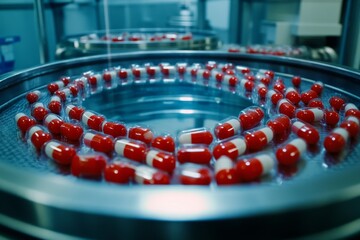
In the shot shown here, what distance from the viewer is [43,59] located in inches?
67.4

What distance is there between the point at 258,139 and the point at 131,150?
26 cm

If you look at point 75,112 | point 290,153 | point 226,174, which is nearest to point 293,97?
point 290,153

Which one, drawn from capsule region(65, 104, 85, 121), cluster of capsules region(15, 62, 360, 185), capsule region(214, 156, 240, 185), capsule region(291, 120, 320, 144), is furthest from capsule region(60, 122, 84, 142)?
capsule region(291, 120, 320, 144)

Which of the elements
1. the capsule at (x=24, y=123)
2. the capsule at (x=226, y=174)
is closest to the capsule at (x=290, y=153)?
the capsule at (x=226, y=174)

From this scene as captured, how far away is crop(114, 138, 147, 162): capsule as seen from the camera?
1.97 feet

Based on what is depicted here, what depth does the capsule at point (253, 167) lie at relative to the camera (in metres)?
0.52

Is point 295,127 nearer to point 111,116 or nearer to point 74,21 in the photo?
point 111,116

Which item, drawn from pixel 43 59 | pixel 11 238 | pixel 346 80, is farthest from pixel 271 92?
pixel 43 59

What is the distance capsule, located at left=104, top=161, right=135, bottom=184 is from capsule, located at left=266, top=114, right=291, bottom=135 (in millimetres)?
348

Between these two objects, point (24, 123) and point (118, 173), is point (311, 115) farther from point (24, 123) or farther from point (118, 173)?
point (24, 123)

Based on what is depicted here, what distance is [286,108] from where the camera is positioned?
0.84 m

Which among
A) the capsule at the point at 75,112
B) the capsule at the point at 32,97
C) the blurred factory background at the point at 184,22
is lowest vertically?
the capsule at the point at 75,112

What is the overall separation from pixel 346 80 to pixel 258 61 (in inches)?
16.0

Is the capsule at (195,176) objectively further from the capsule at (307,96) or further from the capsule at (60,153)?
the capsule at (307,96)
